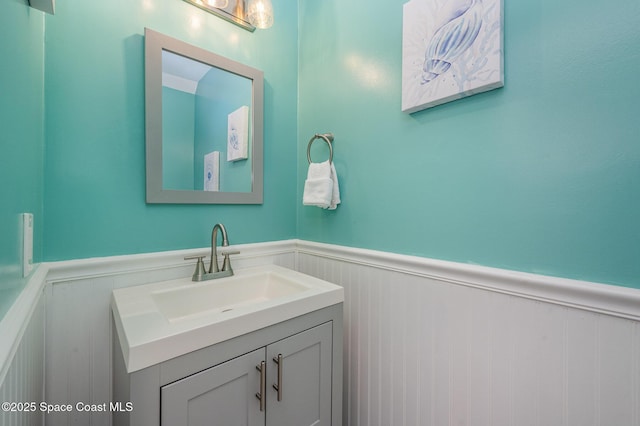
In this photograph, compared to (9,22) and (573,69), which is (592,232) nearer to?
(573,69)

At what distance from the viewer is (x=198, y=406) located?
682mm

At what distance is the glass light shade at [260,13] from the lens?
47.1 inches

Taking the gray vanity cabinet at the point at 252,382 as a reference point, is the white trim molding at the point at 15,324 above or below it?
above

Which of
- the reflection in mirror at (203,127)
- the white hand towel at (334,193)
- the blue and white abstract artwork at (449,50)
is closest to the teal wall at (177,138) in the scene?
the reflection in mirror at (203,127)

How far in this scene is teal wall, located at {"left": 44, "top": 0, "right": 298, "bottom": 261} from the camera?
87 cm

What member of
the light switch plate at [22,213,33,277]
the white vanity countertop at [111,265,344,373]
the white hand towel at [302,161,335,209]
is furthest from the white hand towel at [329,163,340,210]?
the light switch plate at [22,213,33,277]

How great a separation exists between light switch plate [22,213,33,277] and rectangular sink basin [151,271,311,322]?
35 centimetres

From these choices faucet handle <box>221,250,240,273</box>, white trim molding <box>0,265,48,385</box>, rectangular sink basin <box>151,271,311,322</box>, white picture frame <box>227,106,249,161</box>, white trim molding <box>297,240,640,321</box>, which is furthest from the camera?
white picture frame <box>227,106,249,161</box>

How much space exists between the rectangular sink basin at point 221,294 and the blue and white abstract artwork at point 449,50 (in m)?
0.83

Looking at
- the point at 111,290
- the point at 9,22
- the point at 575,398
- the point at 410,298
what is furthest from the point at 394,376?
the point at 9,22

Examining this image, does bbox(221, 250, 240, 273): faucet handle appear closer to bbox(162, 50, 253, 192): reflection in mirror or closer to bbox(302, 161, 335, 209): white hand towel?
bbox(162, 50, 253, 192): reflection in mirror

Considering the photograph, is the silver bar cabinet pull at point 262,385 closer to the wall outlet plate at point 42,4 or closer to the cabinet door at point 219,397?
the cabinet door at point 219,397

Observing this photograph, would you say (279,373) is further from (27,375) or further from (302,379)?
(27,375)

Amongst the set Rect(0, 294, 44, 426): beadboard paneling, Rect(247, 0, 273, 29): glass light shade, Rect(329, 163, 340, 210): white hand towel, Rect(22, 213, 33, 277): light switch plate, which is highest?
Rect(247, 0, 273, 29): glass light shade
